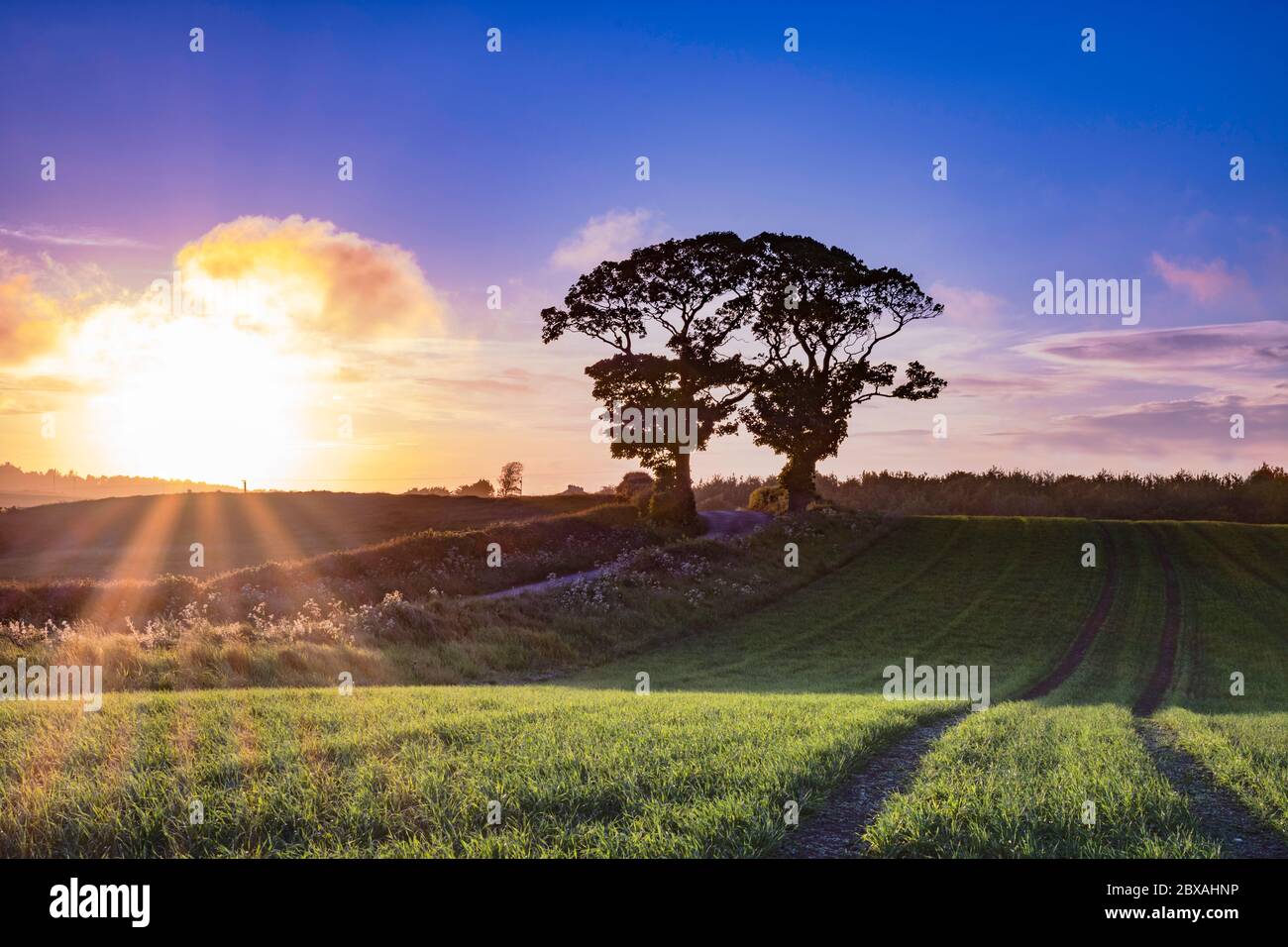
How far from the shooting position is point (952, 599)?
35.1 metres

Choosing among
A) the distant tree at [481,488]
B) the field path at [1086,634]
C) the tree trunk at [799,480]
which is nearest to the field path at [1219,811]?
the field path at [1086,634]

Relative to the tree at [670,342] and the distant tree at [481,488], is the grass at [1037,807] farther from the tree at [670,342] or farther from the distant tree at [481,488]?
the distant tree at [481,488]

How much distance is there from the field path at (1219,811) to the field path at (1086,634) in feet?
42.2

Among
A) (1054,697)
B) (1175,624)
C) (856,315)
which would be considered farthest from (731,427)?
(1054,697)

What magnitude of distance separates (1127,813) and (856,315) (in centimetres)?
4532

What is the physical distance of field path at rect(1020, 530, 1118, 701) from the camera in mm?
23641

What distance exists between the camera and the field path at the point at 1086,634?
2364 centimetres

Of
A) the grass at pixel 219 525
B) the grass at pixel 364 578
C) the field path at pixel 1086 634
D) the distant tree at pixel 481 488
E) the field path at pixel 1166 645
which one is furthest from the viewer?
the distant tree at pixel 481 488

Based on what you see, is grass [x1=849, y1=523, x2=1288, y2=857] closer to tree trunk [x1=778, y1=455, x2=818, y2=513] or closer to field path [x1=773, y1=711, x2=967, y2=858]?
field path [x1=773, y1=711, x2=967, y2=858]

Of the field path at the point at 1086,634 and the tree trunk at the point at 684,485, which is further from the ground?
the tree trunk at the point at 684,485

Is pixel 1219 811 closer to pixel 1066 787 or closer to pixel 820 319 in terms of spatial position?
pixel 1066 787

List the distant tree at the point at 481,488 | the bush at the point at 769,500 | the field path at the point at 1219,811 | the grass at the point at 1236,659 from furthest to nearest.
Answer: the distant tree at the point at 481,488
the bush at the point at 769,500
the grass at the point at 1236,659
the field path at the point at 1219,811
